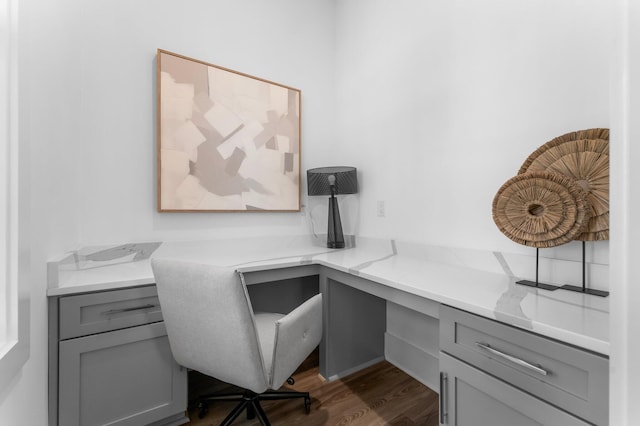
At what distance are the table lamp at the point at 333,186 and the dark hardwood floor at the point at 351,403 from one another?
34.9 inches

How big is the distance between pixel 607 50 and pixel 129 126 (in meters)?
2.23

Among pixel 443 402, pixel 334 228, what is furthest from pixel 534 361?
pixel 334 228

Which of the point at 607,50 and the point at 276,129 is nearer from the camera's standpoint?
the point at 607,50

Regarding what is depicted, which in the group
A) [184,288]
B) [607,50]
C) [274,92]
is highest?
[274,92]

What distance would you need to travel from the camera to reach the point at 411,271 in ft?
4.60

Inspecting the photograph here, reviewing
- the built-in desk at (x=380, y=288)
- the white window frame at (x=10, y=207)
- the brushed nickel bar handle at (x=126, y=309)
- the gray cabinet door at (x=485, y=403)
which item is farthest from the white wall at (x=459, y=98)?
the white window frame at (x=10, y=207)

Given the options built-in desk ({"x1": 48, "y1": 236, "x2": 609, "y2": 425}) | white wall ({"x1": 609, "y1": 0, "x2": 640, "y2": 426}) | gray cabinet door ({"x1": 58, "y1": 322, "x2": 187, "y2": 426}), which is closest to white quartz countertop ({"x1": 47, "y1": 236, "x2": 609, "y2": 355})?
built-in desk ({"x1": 48, "y1": 236, "x2": 609, "y2": 425})

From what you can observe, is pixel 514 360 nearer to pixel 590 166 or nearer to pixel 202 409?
pixel 590 166

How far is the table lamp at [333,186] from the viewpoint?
2033mm

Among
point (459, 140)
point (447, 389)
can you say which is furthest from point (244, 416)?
point (459, 140)

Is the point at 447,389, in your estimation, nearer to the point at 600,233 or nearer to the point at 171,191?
the point at 600,233

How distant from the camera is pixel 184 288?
108 cm

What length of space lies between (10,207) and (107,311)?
2.15 ft

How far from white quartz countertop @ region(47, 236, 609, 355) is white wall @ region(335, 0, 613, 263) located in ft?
0.38
